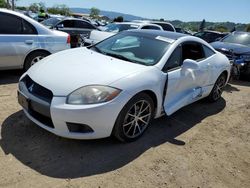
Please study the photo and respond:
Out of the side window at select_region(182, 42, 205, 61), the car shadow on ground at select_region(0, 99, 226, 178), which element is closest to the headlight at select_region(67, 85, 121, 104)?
the car shadow on ground at select_region(0, 99, 226, 178)

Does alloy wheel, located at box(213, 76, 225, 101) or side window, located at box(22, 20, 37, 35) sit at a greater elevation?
side window, located at box(22, 20, 37, 35)

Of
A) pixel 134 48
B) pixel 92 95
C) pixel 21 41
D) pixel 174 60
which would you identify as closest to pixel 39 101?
pixel 92 95

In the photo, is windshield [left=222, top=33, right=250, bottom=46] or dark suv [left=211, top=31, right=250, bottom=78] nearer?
dark suv [left=211, top=31, right=250, bottom=78]

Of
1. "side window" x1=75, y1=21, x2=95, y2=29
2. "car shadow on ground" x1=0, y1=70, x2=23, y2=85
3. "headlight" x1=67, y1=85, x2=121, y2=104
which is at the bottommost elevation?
"car shadow on ground" x1=0, y1=70, x2=23, y2=85

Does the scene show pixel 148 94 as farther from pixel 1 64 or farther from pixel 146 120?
pixel 1 64

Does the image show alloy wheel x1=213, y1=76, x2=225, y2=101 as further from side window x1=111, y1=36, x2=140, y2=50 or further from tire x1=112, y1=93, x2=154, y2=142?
tire x1=112, y1=93, x2=154, y2=142

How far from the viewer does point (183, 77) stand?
4.28 metres

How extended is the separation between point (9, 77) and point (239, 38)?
7.62m

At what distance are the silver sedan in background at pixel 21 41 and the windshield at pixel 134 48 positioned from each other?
1946 mm

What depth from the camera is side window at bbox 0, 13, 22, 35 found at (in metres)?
5.58

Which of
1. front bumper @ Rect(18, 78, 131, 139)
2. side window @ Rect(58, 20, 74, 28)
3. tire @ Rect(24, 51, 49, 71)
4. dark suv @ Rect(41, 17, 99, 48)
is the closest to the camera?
front bumper @ Rect(18, 78, 131, 139)

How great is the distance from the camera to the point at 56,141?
3.58m

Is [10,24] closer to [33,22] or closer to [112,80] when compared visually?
[33,22]

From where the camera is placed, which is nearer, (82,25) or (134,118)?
(134,118)
